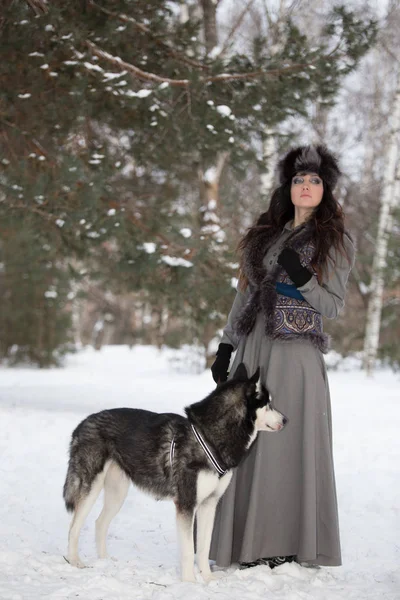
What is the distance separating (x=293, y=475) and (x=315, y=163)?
1954mm

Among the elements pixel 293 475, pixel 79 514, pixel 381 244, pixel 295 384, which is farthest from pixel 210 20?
pixel 79 514

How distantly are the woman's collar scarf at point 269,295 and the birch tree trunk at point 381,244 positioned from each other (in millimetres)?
10758

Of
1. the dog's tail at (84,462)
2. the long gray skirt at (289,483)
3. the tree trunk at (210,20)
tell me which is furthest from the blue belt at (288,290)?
the tree trunk at (210,20)

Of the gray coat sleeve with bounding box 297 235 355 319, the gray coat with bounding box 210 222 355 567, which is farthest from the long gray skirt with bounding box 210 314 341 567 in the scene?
the gray coat sleeve with bounding box 297 235 355 319

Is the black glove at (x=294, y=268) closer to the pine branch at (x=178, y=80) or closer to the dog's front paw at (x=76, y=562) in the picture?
the dog's front paw at (x=76, y=562)

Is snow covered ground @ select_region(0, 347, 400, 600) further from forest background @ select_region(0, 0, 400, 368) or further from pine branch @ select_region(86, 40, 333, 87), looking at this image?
pine branch @ select_region(86, 40, 333, 87)

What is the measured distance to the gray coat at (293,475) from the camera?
3.70 m

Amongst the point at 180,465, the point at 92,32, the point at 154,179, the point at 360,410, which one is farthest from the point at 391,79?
the point at 180,465

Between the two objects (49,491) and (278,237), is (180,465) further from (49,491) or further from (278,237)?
(49,491)

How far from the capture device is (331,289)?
3766mm

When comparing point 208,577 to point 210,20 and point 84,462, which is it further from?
point 210,20

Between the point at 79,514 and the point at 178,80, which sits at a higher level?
the point at 178,80

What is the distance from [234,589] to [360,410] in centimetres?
681

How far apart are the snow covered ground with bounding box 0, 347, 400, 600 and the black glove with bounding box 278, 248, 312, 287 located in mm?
1709
